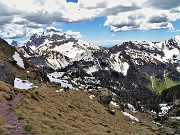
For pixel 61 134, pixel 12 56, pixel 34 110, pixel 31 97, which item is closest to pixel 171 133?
pixel 31 97

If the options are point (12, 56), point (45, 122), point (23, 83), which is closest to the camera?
point (45, 122)

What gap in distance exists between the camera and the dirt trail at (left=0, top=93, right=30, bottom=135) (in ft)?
113

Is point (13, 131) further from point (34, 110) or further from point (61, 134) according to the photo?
point (34, 110)

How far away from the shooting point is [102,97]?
152875 mm

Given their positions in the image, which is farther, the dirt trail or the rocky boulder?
the rocky boulder

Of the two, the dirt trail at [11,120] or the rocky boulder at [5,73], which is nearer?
the dirt trail at [11,120]

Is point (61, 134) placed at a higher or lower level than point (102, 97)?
higher

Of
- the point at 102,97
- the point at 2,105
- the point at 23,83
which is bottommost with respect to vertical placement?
the point at 102,97

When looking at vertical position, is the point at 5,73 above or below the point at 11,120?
above

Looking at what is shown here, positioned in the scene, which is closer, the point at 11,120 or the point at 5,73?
the point at 11,120

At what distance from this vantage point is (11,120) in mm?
39469

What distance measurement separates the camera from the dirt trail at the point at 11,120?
34372 mm

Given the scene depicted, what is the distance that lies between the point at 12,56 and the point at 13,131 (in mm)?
170246

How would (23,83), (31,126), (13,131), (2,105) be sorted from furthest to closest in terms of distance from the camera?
(23,83) < (2,105) < (31,126) < (13,131)
